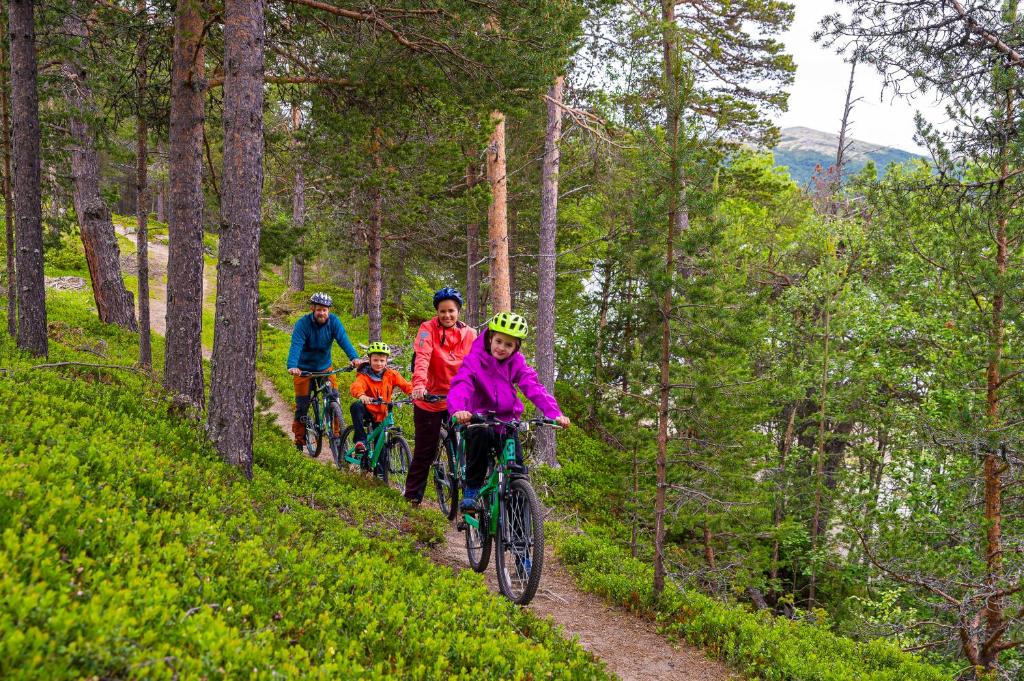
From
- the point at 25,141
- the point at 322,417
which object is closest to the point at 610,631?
the point at 322,417

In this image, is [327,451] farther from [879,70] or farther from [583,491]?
[879,70]

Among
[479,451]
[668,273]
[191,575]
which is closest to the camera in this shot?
[191,575]

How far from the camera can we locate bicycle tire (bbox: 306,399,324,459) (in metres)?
10.4

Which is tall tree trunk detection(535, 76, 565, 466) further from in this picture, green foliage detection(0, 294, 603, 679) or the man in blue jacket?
green foliage detection(0, 294, 603, 679)

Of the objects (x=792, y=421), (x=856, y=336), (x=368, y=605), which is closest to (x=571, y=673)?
(x=368, y=605)

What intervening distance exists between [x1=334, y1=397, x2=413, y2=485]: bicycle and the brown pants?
54.1 inches

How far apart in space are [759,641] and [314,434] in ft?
25.6

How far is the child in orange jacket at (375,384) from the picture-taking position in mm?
8766

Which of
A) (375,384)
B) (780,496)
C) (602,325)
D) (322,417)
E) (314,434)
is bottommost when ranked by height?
(780,496)

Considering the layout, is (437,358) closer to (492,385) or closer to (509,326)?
(492,385)

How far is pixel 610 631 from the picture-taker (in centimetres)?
662

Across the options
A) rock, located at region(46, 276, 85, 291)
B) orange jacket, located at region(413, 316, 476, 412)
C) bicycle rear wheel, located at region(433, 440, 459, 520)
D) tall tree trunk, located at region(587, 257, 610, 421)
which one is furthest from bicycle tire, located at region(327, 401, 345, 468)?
rock, located at region(46, 276, 85, 291)

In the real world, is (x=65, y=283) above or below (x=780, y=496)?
above

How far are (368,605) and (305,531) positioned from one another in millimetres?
1624
